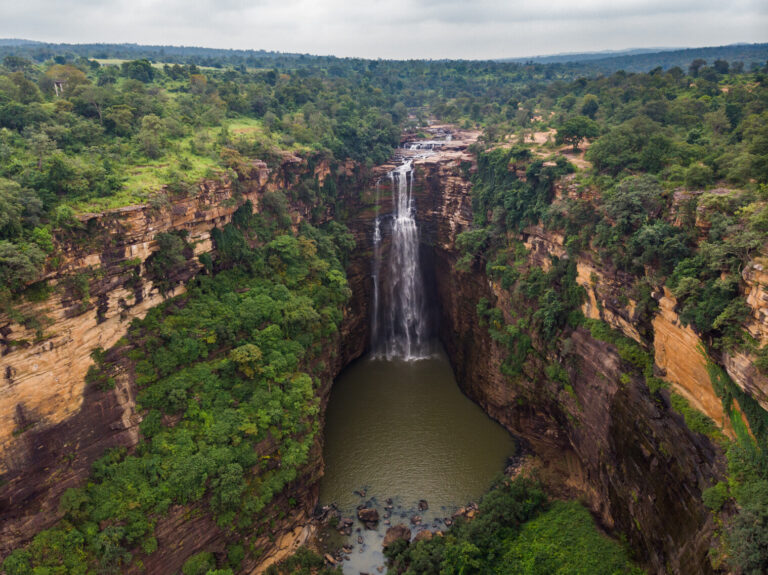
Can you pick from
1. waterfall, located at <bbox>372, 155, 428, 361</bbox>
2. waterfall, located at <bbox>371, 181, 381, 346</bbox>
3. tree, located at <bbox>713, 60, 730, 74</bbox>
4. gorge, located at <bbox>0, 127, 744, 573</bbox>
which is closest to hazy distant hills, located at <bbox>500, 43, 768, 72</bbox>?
tree, located at <bbox>713, 60, 730, 74</bbox>

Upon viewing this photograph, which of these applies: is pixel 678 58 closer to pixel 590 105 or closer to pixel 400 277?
pixel 590 105

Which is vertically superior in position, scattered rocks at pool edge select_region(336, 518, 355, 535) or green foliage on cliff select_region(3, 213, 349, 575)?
green foliage on cliff select_region(3, 213, 349, 575)

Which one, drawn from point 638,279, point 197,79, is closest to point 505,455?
point 638,279

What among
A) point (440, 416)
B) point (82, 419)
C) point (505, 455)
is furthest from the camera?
point (440, 416)

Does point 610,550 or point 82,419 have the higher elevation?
point 82,419

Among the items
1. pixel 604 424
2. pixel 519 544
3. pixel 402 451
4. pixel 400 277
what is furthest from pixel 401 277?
pixel 519 544

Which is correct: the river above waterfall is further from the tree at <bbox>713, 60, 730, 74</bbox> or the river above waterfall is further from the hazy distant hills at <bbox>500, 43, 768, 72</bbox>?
the hazy distant hills at <bbox>500, 43, 768, 72</bbox>

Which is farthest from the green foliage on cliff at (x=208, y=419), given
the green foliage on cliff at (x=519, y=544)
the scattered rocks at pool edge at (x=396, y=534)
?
the green foliage on cliff at (x=519, y=544)

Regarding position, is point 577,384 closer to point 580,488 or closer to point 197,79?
point 580,488
